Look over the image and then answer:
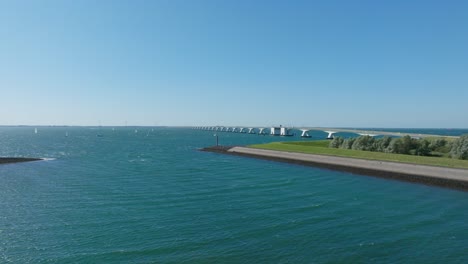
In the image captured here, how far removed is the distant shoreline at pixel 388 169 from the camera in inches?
1503

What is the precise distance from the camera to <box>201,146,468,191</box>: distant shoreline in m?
38.2

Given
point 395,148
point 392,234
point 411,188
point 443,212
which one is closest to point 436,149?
point 395,148

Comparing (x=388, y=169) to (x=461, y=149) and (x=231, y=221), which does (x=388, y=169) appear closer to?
(x=461, y=149)

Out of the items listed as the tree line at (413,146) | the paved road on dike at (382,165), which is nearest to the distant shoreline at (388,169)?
the paved road on dike at (382,165)

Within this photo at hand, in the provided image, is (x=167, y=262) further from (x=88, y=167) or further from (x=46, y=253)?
(x=88, y=167)

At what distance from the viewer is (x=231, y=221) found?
78.6 ft

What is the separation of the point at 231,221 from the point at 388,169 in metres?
31.0

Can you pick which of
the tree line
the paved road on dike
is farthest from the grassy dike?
the tree line

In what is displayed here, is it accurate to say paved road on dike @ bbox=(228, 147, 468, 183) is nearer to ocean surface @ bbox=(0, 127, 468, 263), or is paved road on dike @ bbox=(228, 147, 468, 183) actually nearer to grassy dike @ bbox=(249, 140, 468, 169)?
grassy dike @ bbox=(249, 140, 468, 169)

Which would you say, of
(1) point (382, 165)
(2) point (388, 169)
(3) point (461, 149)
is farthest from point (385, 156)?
(3) point (461, 149)

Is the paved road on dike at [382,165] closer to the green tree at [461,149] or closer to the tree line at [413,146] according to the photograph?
the green tree at [461,149]

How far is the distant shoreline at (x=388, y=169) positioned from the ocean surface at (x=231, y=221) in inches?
95.2

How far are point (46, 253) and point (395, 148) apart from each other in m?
54.5

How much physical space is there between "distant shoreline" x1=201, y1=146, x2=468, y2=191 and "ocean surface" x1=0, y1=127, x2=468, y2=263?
2.42 meters
